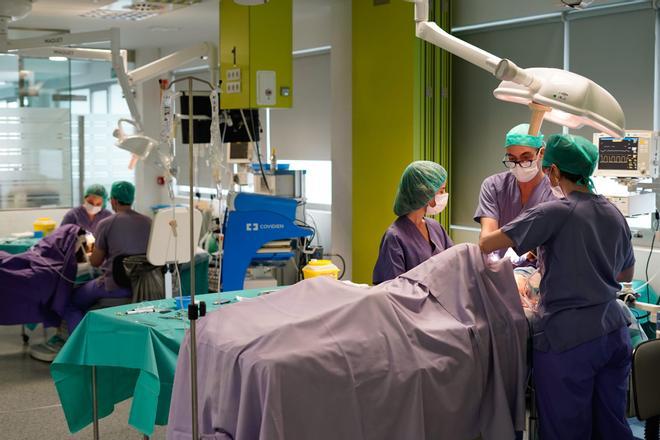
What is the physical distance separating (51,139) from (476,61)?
5.38 meters

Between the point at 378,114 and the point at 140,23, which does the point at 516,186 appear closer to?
the point at 378,114

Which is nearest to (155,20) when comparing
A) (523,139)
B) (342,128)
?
(342,128)

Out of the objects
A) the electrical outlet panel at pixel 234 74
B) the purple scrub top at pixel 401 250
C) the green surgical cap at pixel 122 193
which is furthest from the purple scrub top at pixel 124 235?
the purple scrub top at pixel 401 250

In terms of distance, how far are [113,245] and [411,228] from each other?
6.75 ft

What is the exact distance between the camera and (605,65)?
4672mm

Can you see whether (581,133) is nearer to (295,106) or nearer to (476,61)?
(476,61)

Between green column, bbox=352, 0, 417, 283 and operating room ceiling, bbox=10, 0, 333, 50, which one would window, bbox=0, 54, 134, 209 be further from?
green column, bbox=352, 0, 417, 283

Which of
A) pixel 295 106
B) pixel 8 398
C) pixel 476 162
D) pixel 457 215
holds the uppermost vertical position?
pixel 295 106

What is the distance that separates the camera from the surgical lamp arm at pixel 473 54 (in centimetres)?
240

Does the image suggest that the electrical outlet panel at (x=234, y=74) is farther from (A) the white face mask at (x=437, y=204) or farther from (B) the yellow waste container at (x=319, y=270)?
(B) the yellow waste container at (x=319, y=270)

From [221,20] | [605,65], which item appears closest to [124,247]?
[221,20]

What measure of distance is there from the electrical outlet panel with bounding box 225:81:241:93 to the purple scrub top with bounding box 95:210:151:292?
2.96 ft

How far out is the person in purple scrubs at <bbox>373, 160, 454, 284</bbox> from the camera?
332cm

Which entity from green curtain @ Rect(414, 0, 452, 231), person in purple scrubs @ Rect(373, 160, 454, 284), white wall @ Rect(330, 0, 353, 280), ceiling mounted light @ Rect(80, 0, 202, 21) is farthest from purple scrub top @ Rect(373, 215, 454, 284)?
ceiling mounted light @ Rect(80, 0, 202, 21)
